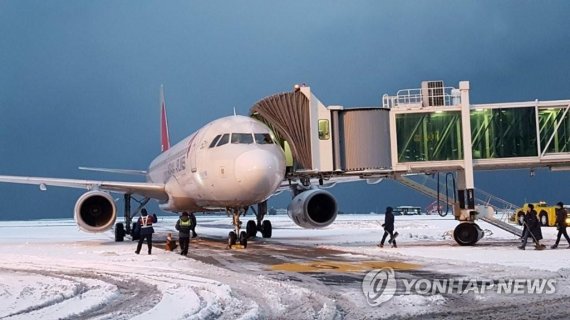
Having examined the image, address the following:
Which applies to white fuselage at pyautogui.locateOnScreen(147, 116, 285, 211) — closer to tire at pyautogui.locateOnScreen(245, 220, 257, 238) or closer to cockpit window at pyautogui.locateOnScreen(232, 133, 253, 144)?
cockpit window at pyautogui.locateOnScreen(232, 133, 253, 144)

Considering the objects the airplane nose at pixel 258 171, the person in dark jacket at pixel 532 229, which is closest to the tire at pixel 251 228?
the airplane nose at pixel 258 171

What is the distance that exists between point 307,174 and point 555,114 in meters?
6.96

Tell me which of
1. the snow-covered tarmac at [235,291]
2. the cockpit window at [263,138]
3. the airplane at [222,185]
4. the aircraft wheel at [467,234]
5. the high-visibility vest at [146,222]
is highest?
the cockpit window at [263,138]

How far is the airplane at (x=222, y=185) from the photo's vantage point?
1608 cm

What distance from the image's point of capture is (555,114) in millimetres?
18062

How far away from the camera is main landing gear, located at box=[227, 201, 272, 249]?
58.1ft

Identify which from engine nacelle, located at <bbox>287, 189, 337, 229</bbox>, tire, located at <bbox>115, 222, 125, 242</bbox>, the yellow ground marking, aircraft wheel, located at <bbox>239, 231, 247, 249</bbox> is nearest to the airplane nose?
aircraft wheel, located at <bbox>239, 231, 247, 249</bbox>

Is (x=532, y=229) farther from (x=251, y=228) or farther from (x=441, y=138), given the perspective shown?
(x=251, y=228)

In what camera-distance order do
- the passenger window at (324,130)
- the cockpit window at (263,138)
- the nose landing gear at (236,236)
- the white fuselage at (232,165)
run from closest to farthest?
the white fuselage at (232,165), the cockpit window at (263,138), the nose landing gear at (236,236), the passenger window at (324,130)

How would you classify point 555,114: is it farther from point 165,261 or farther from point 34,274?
point 34,274

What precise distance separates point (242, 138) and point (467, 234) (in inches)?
260

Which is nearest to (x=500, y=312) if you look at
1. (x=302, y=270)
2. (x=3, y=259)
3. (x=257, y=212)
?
(x=302, y=270)

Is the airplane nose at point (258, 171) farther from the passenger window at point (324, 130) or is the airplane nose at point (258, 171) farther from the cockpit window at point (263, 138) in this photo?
the passenger window at point (324, 130)

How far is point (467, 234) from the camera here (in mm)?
17891
